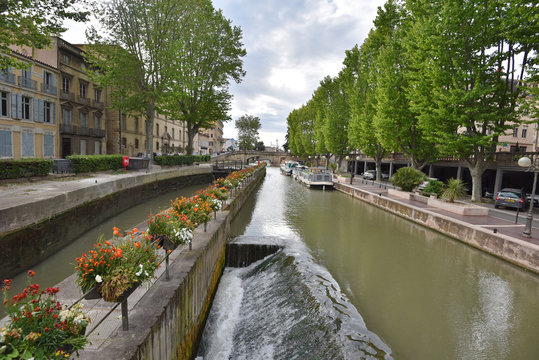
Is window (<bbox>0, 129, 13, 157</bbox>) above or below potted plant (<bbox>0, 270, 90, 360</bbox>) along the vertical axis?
above

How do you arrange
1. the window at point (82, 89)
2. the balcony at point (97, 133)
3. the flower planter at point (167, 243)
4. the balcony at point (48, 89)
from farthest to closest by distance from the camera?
the balcony at point (97, 133) < the window at point (82, 89) < the balcony at point (48, 89) < the flower planter at point (167, 243)

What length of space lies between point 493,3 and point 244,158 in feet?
211

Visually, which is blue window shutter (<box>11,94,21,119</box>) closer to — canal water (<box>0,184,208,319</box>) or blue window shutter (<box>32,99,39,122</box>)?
blue window shutter (<box>32,99,39,122</box>)

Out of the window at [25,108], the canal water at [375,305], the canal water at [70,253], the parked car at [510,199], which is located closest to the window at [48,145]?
the window at [25,108]

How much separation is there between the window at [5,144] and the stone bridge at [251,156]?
41756 millimetres

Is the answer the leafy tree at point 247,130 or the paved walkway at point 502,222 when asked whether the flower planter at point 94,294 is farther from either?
the leafy tree at point 247,130

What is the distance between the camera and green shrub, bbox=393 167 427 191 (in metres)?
21.6

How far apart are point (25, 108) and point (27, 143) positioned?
10.4 feet

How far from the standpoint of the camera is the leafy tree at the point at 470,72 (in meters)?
16.4

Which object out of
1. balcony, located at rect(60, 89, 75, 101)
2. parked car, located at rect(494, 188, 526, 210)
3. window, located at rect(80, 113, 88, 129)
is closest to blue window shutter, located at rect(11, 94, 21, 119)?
balcony, located at rect(60, 89, 75, 101)

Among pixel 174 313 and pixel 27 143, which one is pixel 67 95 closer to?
pixel 27 143

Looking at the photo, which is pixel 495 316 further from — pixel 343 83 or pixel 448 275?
pixel 343 83

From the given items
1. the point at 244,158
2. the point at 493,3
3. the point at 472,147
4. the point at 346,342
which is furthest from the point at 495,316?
the point at 244,158

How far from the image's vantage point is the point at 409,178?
71.3 ft
